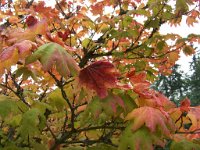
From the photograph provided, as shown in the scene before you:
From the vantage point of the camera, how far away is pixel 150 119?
179cm

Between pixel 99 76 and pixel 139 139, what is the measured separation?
0.45m

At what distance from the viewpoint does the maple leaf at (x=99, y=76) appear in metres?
1.72

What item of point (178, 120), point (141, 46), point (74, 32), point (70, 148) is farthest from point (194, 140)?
point (74, 32)

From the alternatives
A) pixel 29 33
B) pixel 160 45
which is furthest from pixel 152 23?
pixel 29 33

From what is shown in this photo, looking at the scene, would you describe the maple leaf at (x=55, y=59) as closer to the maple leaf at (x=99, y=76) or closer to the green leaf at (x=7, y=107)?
the maple leaf at (x=99, y=76)

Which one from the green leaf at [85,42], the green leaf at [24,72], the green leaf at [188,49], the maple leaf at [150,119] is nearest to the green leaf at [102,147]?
the maple leaf at [150,119]

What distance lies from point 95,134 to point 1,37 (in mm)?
1149

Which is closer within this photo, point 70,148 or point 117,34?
point 70,148

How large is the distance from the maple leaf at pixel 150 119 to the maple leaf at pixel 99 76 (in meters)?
0.24

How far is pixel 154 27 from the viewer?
11.4ft

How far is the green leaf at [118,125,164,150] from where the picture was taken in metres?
1.82

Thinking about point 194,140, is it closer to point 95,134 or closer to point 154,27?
point 95,134

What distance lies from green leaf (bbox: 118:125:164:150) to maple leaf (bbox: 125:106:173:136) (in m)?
0.05

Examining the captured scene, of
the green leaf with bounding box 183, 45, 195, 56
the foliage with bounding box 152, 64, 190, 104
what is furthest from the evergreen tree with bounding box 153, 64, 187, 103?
the green leaf with bounding box 183, 45, 195, 56
